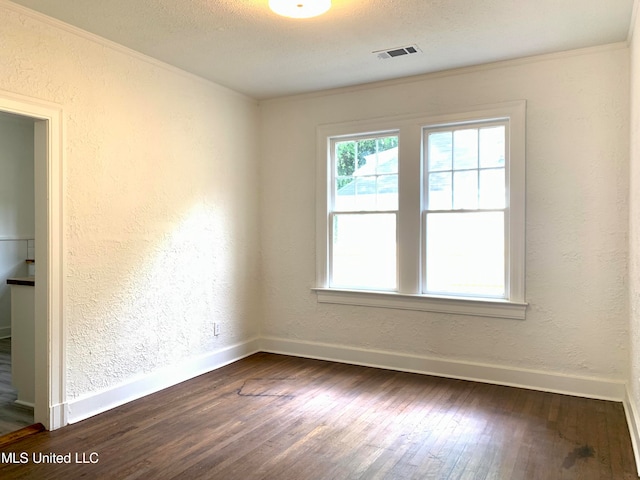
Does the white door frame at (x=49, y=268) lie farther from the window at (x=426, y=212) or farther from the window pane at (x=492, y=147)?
the window pane at (x=492, y=147)

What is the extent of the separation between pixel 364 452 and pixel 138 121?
9.45ft

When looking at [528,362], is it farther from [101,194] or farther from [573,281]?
[101,194]

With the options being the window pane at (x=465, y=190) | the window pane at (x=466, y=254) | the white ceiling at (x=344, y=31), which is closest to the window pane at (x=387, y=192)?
the window pane at (x=466, y=254)

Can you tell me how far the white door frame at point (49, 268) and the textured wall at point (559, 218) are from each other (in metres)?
2.60

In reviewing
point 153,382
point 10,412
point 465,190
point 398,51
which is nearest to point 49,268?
point 10,412

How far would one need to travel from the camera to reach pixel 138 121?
11.8ft

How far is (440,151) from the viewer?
4133 millimetres

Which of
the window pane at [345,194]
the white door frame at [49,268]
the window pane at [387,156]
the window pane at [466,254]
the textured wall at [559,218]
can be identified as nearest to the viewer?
the white door frame at [49,268]

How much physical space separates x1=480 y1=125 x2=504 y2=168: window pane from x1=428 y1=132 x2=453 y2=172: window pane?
28cm

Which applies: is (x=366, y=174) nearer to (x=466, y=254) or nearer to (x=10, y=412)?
(x=466, y=254)

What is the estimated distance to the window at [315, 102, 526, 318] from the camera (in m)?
3.84

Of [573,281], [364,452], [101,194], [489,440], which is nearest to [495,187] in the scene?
[573,281]

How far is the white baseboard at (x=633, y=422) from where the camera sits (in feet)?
8.48

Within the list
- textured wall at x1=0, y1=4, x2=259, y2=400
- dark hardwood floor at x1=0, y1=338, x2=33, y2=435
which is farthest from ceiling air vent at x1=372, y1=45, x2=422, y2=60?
dark hardwood floor at x1=0, y1=338, x2=33, y2=435
